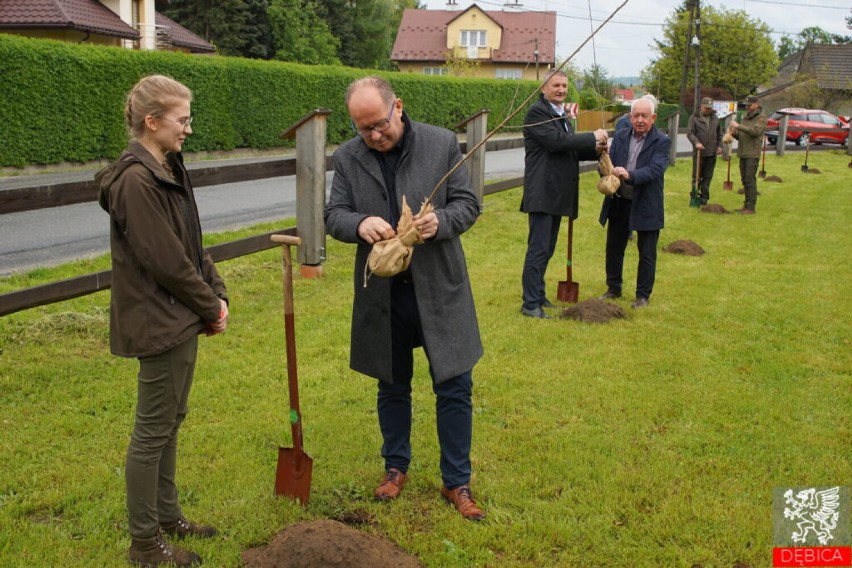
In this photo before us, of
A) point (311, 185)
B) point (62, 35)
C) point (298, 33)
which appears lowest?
point (311, 185)

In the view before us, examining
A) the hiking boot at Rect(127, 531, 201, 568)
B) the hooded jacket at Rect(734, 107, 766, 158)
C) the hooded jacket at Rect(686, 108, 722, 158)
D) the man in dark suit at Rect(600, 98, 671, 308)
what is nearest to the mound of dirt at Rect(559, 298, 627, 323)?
the man in dark suit at Rect(600, 98, 671, 308)

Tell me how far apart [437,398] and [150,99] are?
5.92 ft

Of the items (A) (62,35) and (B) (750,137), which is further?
(A) (62,35)

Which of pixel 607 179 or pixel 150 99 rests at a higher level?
pixel 150 99

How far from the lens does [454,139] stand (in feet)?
12.6

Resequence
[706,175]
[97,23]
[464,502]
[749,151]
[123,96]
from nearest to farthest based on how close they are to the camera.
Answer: [464,502] < [749,151] < [706,175] < [123,96] < [97,23]

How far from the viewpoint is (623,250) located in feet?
26.4

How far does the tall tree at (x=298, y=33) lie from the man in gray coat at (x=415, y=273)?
41.8 meters

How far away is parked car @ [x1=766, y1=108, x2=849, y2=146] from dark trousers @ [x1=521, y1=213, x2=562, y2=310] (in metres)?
31.0

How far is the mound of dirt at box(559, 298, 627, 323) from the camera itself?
23.3ft

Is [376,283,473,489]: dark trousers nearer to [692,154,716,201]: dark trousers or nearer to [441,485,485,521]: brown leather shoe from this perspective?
[441,485,485,521]: brown leather shoe

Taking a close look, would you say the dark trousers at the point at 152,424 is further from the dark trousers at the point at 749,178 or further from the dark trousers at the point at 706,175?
the dark trousers at the point at 706,175

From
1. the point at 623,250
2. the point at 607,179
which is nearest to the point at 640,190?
the point at 607,179

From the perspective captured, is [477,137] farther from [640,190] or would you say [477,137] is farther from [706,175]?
[706,175]
